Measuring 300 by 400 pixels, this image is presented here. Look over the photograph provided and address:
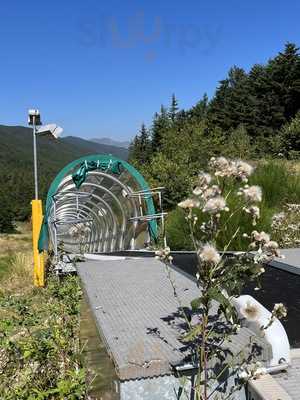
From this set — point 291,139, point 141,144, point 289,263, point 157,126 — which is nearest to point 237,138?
point 291,139

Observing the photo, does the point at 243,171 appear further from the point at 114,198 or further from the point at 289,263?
the point at 114,198

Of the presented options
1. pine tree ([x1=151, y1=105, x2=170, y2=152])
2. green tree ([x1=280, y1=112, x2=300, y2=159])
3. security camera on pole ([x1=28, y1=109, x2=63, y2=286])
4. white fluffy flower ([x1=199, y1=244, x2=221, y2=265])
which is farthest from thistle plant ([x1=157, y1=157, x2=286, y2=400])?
pine tree ([x1=151, y1=105, x2=170, y2=152])

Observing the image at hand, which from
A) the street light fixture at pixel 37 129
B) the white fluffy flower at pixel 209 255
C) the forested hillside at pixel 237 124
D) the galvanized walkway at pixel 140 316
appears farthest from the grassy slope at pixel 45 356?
the forested hillside at pixel 237 124

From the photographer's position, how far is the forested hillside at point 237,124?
75.5 feet

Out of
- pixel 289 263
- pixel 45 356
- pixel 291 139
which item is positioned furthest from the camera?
pixel 291 139

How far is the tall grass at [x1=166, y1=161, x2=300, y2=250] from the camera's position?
772cm

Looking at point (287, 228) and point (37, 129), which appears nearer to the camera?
point (287, 228)

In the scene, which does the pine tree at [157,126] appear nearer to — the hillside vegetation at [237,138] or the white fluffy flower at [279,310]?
the hillside vegetation at [237,138]

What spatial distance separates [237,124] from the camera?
148 ft

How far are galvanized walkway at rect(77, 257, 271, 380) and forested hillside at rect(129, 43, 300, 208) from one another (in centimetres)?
1301

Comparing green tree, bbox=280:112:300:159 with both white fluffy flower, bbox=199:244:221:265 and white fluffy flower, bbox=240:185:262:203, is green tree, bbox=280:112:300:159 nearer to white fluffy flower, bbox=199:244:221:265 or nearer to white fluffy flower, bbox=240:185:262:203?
white fluffy flower, bbox=240:185:262:203

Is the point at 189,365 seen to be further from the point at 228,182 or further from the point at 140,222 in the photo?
the point at 140,222

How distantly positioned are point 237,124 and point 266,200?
121 ft

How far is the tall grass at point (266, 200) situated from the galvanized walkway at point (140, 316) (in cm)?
272
